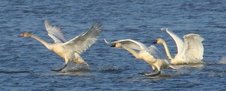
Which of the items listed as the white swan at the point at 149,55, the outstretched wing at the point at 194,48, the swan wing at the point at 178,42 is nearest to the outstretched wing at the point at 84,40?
the white swan at the point at 149,55

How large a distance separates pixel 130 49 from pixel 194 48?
2.94 metres

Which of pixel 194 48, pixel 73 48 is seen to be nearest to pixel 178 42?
pixel 194 48

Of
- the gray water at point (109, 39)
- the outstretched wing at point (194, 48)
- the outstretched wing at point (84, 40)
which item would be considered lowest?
the gray water at point (109, 39)

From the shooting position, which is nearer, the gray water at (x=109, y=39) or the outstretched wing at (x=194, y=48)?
the gray water at (x=109, y=39)

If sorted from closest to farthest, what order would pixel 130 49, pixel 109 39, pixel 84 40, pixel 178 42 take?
pixel 130 49 → pixel 84 40 → pixel 178 42 → pixel 109 39

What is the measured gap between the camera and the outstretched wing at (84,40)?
23516 millimetres

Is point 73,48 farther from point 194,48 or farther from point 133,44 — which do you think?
point 194,48

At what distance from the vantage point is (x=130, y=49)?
23406 millimetres

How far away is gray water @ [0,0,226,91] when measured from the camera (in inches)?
875

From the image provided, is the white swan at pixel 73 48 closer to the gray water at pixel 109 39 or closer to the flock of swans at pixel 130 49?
the flock of swans at pixel 130 49

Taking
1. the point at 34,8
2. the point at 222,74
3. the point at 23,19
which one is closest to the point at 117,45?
the point at 222,74

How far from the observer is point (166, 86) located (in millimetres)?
21672

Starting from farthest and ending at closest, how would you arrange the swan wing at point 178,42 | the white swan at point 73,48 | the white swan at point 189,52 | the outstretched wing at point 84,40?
the swan wing at point 178,42 < the white swan at point 189,52 < the white swan at point 73,48 < the outstretched wing at point 84,40

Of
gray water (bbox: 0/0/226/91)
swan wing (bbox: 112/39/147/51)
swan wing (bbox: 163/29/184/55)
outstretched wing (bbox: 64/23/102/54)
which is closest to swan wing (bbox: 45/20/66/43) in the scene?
gray water (bbox: 0/0/226/91)
